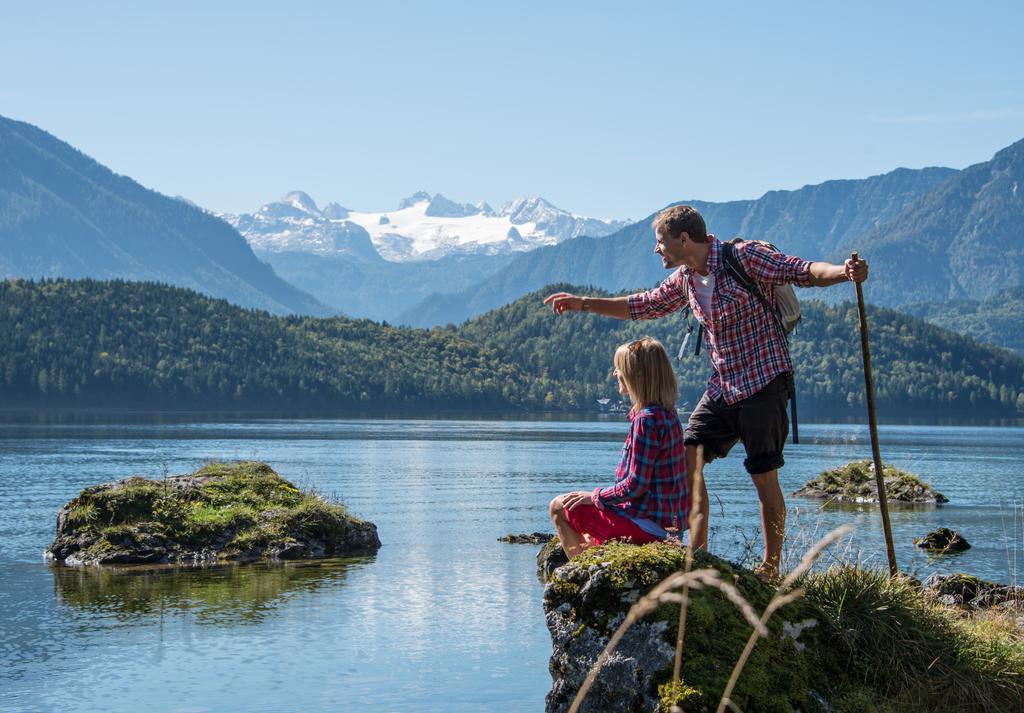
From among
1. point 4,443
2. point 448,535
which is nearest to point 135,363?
point 4,443

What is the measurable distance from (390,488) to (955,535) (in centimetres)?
2639

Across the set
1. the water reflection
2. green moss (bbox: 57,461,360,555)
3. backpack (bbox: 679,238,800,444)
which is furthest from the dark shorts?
green moss (bbox: 57,461,360,555)

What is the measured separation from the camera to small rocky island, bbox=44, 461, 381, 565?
23.7m

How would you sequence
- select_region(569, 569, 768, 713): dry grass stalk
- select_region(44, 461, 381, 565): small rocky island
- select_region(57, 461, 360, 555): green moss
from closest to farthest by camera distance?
select_region(569, 569, 768, 713): dry grass stalk
select_region(44, 461, 381, 565): small rocky island
select_region(57, 461, 360, 555): green moss

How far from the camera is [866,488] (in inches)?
1901

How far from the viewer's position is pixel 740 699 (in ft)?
23.3

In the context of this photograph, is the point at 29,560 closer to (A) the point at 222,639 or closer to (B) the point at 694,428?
(A) the point at 222,639

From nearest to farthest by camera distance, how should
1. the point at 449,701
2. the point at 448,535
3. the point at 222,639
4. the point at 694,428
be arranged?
the point at 694,428
the point at 449,701
the point at 222,639
the point at 448,535

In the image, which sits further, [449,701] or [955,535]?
[955,535]

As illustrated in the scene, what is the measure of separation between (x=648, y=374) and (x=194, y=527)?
1826cm

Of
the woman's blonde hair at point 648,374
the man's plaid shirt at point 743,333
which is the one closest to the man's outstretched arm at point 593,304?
the man's plaid shirt at point 743,333

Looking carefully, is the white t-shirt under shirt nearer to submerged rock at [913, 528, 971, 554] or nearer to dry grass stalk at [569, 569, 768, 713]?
dry grass stalk at [569, 569, 768, 713]

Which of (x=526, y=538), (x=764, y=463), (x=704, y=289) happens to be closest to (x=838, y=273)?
(x=704, y=289)

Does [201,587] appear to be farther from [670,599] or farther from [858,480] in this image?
[858,480]
